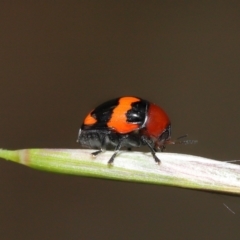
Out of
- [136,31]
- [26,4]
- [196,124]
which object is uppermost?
[26,4]

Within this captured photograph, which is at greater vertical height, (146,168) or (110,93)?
(146,168)

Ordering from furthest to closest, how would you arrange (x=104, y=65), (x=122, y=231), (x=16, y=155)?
1. (x=104, y=65)
2. (x=122, y=231)
3. (x=16, y=155)

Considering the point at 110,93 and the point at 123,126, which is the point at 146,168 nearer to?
the point at 123,126

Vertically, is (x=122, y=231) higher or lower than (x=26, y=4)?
lower

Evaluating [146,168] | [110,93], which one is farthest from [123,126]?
[110,93]

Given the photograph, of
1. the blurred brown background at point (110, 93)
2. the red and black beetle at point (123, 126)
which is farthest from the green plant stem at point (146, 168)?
the blurred brown background at point (110, 93)

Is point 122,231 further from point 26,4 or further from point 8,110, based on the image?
point 26,4

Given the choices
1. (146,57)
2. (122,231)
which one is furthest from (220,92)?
(122,231)
